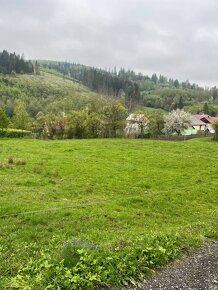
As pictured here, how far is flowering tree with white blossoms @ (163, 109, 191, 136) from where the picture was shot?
228ft

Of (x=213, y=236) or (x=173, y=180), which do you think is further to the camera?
(x=173, y=180)

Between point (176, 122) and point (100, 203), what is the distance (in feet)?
198

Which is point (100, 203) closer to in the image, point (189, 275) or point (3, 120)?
point (189, 275)

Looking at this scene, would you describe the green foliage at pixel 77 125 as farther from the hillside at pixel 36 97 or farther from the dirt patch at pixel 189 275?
the dirt patch at pixel 189 275

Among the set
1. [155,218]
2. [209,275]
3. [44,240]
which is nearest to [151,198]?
[155,218]

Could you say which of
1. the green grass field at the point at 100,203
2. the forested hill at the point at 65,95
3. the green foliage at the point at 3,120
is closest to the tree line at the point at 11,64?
the forested hill at the point at 65,95

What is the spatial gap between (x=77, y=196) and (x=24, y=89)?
142 metres

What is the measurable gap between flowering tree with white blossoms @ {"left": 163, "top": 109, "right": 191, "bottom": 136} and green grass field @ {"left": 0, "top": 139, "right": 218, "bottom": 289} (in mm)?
44886

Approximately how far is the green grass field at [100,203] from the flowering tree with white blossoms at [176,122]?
44886mm

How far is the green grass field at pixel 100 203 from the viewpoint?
862 cm

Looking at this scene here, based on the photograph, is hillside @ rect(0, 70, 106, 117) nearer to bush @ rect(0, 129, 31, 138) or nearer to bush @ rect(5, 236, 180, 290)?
bush @ rect(0, 129, 31, 138)

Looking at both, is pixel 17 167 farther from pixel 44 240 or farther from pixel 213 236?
pixel 213 236

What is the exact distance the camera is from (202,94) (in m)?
196

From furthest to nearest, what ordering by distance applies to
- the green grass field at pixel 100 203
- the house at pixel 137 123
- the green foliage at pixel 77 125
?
the house at pixel 137 123 → the green foliage at pixel 77 125 → the green grass field at pixel 100 203
